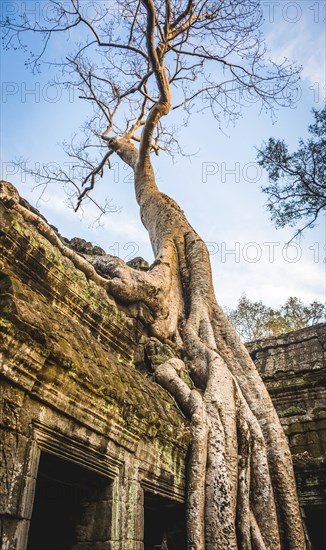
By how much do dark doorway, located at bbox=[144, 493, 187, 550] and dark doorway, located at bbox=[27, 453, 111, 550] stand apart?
1.97 ft

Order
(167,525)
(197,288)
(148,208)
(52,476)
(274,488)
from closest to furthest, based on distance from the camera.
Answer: (52,476) → (167,525) → (274,488) → (197,288) → (148,208)

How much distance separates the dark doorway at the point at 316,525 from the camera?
163 inches

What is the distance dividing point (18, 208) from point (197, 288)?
281 centimetres

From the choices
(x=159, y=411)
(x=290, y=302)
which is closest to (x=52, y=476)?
(x=159, y=411)

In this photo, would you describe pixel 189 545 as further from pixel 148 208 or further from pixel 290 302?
pixel 290 302

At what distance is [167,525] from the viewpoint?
320 centimetres

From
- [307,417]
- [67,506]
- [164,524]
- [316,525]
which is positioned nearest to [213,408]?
[164,524]

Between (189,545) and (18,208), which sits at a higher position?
(18,208)

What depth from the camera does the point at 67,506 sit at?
2434mm

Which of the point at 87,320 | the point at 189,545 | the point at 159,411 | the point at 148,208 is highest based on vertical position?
the point at 148,208

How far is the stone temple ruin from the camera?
1751mm

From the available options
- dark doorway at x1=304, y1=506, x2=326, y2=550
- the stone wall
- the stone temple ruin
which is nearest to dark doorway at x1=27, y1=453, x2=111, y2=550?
the stone temple ruin

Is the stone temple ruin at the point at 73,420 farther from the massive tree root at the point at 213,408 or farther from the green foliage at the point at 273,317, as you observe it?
the green foliage at the point at 273,317

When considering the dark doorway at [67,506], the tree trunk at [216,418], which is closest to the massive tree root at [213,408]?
the tree trunk at [216,418]
